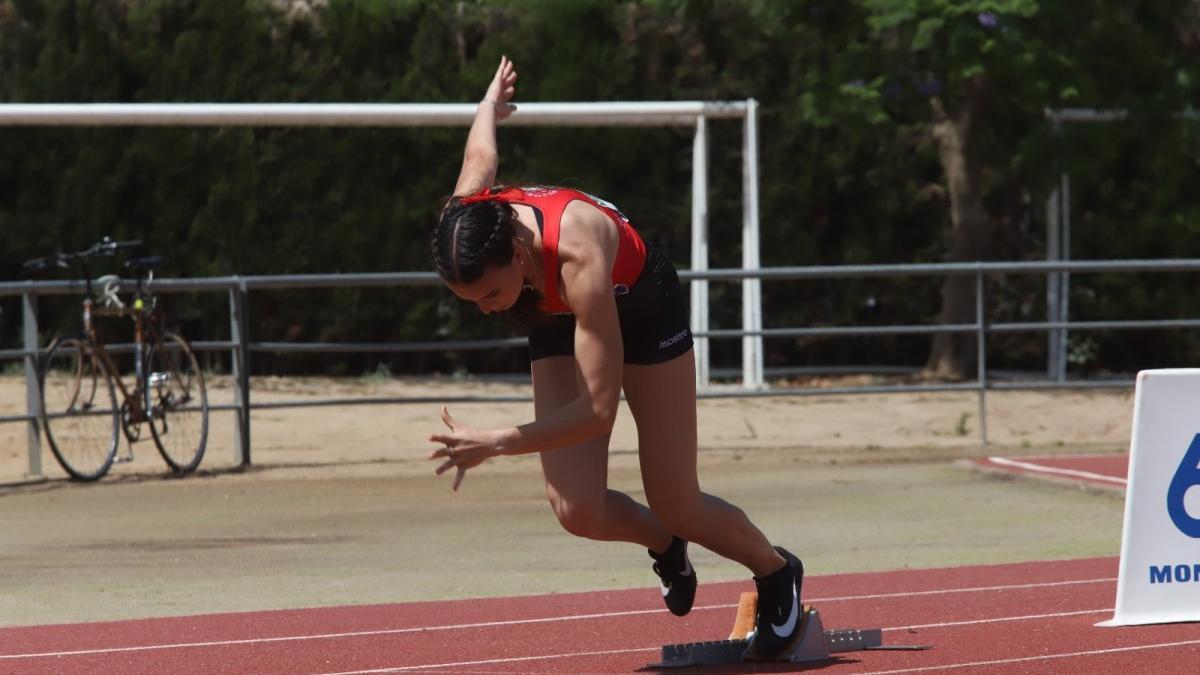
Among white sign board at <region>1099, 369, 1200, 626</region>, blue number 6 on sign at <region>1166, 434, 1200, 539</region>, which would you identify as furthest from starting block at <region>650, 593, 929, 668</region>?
blue number 6 on sign at <region>1166, 434, 1200, 539</region>

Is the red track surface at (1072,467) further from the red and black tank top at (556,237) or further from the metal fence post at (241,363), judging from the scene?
the red and black tank top at (556,237)

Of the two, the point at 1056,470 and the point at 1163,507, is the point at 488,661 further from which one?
the point at 1056,470

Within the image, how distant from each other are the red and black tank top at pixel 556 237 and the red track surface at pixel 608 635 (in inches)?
50.2

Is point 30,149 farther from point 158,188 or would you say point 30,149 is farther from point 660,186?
point 660,186

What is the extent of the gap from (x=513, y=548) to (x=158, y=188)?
822 centimetres

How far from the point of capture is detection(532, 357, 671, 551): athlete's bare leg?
5.26 meters

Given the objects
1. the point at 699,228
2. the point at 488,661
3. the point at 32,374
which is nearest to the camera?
the point at 488,661

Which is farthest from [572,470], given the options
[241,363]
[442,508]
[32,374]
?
[241,363]

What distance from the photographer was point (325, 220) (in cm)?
1622

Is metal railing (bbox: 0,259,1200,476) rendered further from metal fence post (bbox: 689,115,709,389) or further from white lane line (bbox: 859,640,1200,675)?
white lane line (bbox: 859,640,1200,675)

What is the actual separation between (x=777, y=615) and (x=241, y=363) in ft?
23.3

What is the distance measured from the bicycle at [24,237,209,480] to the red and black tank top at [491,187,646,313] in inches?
248

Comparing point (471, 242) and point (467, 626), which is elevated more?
point (471, 242)

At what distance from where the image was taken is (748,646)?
5.61 metres
